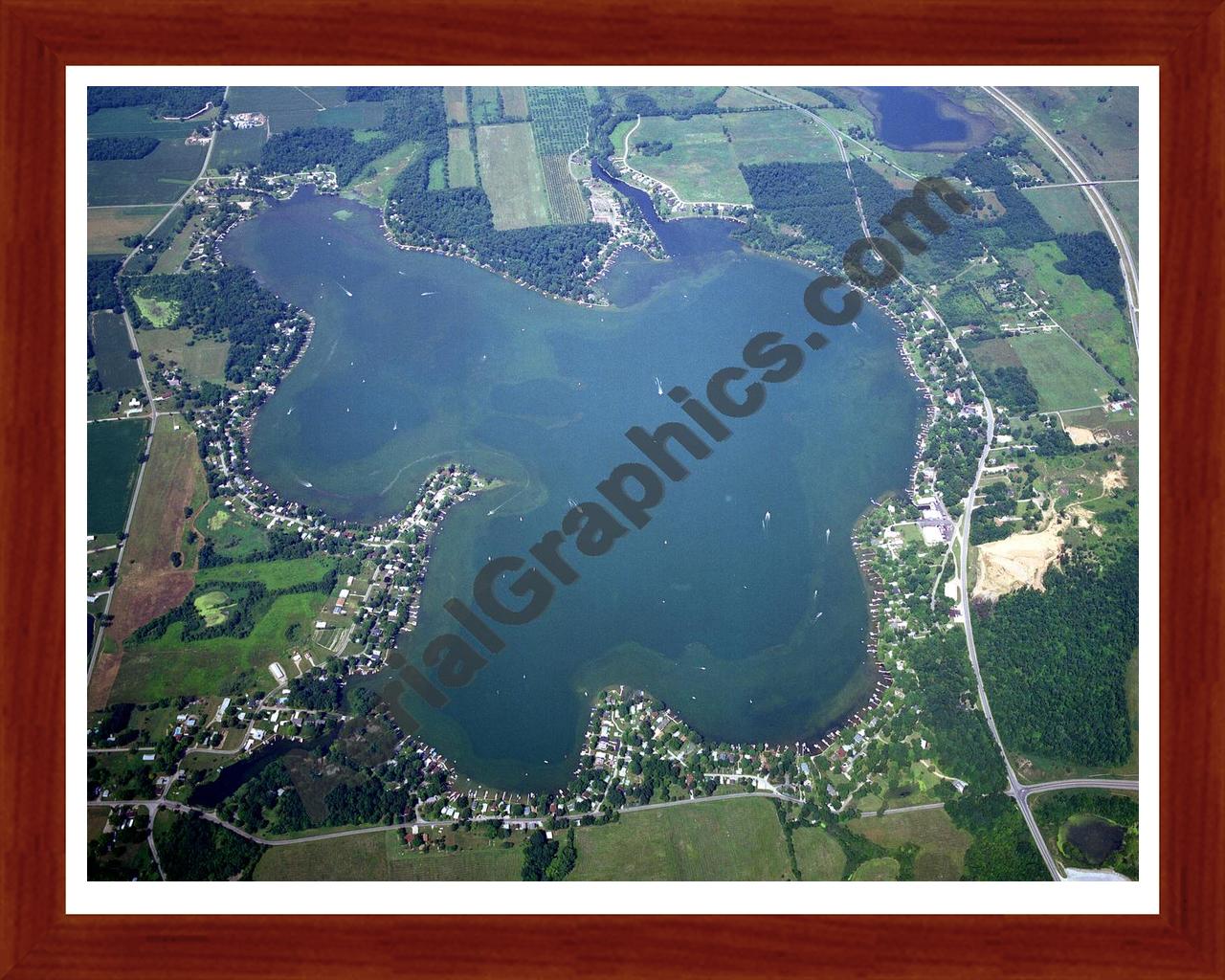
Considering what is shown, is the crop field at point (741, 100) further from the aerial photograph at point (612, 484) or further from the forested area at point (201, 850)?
the forested area at point (201, 850)

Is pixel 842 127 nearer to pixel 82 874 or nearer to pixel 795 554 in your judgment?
pixel 795 554

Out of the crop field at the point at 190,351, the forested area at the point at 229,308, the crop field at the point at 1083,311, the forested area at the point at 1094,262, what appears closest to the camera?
the crop field at the point at 1083,311

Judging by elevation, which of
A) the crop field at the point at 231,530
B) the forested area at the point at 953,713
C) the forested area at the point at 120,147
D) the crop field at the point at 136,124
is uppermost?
the crop field at the point at 136,124

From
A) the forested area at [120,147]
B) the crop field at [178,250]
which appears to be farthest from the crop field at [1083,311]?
the forested area at [120,147]

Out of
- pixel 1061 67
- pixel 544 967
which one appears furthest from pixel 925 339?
pixel 544 967

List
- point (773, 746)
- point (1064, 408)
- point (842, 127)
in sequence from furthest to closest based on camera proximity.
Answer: point (842, 127) < point (1064, 408) < point (773, 746)

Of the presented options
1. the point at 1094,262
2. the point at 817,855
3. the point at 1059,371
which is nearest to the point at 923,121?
the point at 1094,262

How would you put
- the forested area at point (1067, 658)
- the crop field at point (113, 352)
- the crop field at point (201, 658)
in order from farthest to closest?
the crop field at point (113, 352) < the crop field at point (201, 658) < the forested area at point (1067, 658)

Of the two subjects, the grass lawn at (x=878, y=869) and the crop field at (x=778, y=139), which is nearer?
the grass lawn at (x=878, y=869)
